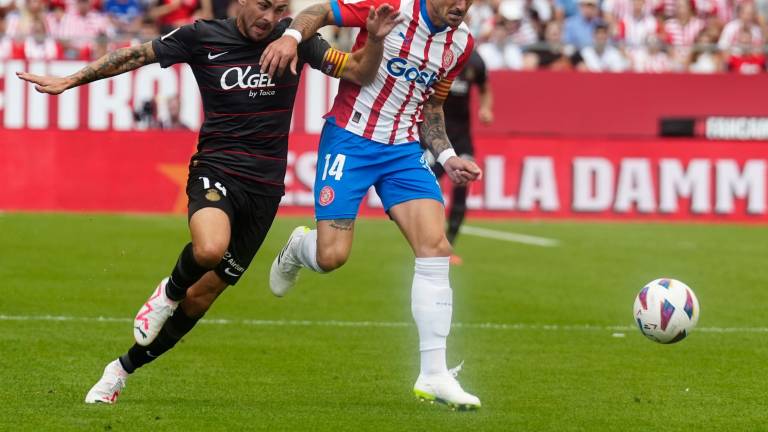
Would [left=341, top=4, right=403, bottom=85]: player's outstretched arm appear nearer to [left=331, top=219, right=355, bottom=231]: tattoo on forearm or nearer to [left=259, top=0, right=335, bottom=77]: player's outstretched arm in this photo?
[left=259, top=0, right=335, bottom=77]: player's outstretched arm

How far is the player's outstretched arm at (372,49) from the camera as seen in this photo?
7543 millimetres

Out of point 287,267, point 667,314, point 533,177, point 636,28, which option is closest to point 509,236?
point 533,177

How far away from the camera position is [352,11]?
8.15m

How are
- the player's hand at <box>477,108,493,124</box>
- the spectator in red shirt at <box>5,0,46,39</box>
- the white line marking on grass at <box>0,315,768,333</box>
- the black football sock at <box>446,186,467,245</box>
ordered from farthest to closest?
the spectator in red shirt at <box>5,0,46,39</box>
the black football sock at <box>446,186,467,245</box>
the player's hand at <box>477,108,493,124</box>
the white line marking on grass at <box>0,315,768,333</box>

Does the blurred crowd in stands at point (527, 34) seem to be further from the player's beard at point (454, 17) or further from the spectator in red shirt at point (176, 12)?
the player's beard at point (454, 17)

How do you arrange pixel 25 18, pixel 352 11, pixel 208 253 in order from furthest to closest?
pixel 25 18
pixel 352 11
pixel 208 253

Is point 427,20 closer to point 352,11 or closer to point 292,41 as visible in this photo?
point 352,11

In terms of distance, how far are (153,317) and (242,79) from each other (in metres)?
1.33

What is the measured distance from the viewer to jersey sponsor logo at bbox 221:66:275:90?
26.2 ft

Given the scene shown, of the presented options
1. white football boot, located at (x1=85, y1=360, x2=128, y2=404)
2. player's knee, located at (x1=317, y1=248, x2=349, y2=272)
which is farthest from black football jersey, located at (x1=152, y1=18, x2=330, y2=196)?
white football boot, located at (x1=85, y1=360, x2=128, y2=404)

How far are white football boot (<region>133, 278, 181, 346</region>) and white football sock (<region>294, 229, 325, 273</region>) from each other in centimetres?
109

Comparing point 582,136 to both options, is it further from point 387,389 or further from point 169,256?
point 387,389

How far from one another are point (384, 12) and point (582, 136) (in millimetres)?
13889

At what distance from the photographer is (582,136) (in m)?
21.1
